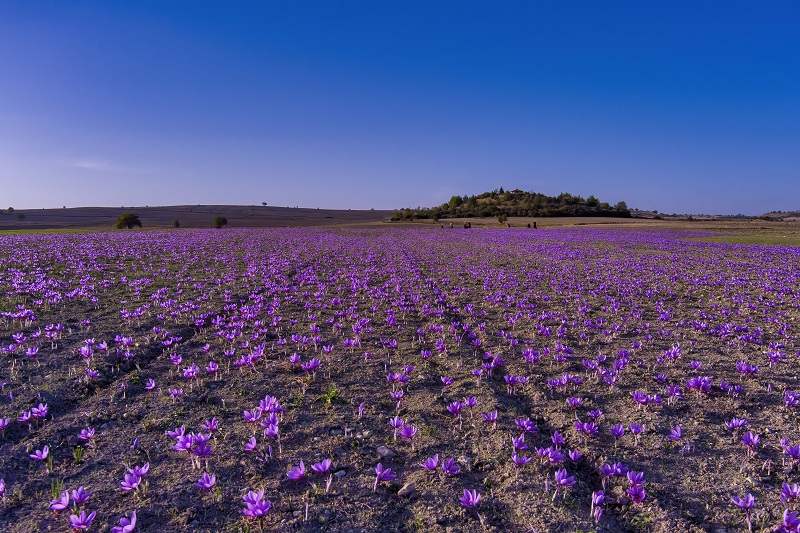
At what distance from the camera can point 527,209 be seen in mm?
107000

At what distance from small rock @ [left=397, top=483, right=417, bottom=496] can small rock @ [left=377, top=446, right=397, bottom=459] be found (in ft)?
1.76

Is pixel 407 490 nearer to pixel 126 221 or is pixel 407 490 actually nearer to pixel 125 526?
pixel 125 526

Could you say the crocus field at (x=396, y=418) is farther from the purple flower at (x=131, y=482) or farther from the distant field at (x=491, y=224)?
the distant field at (x=491, y=224)

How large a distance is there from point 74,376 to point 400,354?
5.01 metres

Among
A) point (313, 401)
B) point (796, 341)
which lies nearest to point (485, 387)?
point (313, 401)

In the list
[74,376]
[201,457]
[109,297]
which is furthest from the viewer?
[109,297]

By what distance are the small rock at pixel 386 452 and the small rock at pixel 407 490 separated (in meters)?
0.54

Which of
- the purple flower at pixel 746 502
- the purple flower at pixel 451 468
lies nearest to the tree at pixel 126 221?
the purple flower at pixel 451 468

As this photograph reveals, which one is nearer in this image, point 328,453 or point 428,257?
point 328,453

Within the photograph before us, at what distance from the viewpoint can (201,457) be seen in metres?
4.35

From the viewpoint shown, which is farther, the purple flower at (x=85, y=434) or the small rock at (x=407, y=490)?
the purple flower at (x=85, y=434)

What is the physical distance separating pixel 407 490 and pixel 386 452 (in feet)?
2.11

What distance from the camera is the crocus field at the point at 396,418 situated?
3.65m

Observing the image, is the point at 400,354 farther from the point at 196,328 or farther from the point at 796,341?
the point at 796,341
